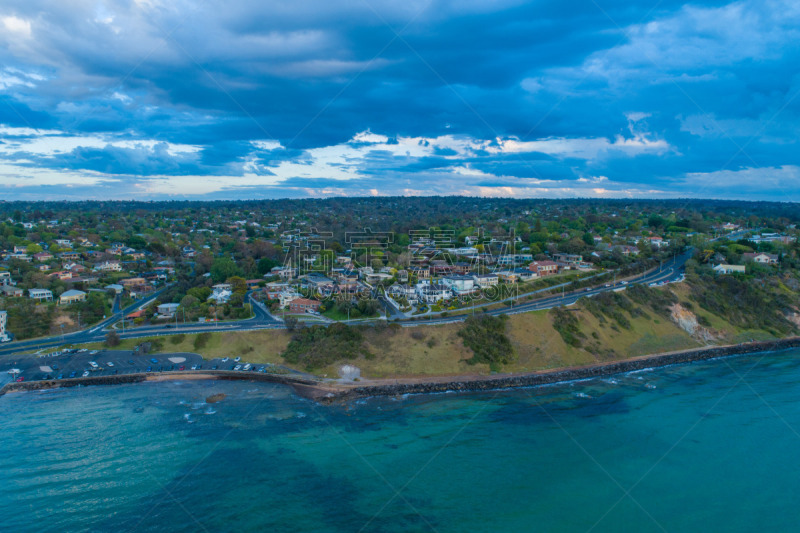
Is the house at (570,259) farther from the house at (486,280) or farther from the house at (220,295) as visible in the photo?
the house at (220,295)

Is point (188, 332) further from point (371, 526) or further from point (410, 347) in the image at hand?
point (371, 526)

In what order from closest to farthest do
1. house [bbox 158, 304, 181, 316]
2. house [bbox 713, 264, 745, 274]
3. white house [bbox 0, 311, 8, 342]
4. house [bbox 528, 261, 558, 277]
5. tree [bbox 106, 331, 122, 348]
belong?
tree [bbox 106, 331, 122, 348]
white house [bbox 0, 311, 8, 342]
house [bbox 158, 304, 181, 316]
house [bbox 713, 264, 745, 274]
house [bbox 528, 261, 558, 277]

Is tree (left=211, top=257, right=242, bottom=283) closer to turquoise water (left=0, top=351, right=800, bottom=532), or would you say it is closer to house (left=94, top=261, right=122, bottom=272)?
house (left=94, top=261, right=122, bottom=272)

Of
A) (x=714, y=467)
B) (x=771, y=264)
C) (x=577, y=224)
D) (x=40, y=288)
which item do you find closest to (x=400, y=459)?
(x=714, y=467)

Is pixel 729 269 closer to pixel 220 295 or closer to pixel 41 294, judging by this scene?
pixel 220 295

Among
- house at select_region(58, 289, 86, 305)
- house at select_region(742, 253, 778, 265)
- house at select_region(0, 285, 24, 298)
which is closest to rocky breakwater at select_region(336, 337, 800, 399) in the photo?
house at select_region(742, 253, 778, 265)

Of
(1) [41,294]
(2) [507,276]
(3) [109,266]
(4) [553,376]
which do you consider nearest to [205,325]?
(1) [41,294]
